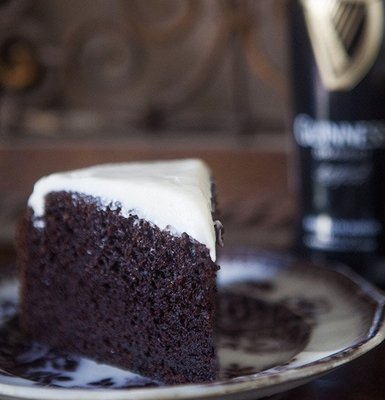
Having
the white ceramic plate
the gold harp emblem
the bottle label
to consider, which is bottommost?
the white ceramic plate

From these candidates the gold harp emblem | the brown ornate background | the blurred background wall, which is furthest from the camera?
the brown ornate background

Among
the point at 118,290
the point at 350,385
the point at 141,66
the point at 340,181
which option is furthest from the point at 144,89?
the point at 350,385

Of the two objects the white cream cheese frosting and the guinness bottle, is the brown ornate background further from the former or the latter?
the white cream cheese frosting

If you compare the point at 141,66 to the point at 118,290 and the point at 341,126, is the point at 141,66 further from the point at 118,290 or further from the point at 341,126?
the point at 118,290

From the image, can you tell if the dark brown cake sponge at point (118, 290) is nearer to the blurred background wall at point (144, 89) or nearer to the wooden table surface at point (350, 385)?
the wooden table surface at point (350, 385)

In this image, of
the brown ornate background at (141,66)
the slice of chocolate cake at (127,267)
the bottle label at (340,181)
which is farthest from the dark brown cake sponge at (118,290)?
the brown ornate background at (141,66)

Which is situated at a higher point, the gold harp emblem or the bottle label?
the gold harp emblem

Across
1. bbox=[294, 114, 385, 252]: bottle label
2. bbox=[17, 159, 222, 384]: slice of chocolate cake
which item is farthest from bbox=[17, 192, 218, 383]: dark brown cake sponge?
bbox=[294, 114, 385, 252]: bottle label
